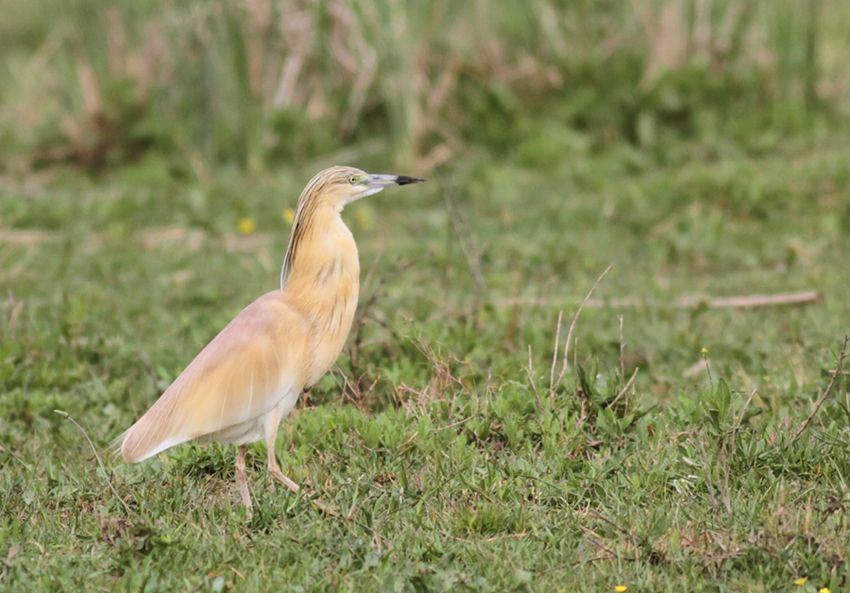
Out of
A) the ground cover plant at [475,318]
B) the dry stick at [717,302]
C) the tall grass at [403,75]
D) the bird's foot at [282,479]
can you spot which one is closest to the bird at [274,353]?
the bird's foot at [282,479]

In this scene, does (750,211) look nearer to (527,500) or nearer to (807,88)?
(807,88)

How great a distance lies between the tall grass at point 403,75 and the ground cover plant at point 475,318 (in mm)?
27

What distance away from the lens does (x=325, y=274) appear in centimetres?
483

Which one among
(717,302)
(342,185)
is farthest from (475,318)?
(342,185)

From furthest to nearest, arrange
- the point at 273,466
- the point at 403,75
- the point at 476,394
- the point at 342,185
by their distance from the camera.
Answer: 1. the point at 403,75
2. the point at 476,394
3. the point at 342,185
4. the point at 273,466

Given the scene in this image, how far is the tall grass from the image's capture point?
10.7 metres

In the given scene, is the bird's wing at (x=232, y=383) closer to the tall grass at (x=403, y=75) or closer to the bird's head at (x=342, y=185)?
the bird's head at (x=342, y=185)

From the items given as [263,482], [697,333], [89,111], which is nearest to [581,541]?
[263,482]

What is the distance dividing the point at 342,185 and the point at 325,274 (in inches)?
12.9

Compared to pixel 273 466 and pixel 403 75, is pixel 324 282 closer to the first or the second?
pixel 273 466

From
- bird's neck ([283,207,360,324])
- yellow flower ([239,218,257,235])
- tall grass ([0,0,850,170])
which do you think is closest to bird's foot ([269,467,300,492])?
bird's neck ([283,207,360,324])

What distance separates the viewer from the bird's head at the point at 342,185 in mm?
4906

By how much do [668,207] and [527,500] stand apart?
498cm

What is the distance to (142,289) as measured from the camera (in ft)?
28.2
